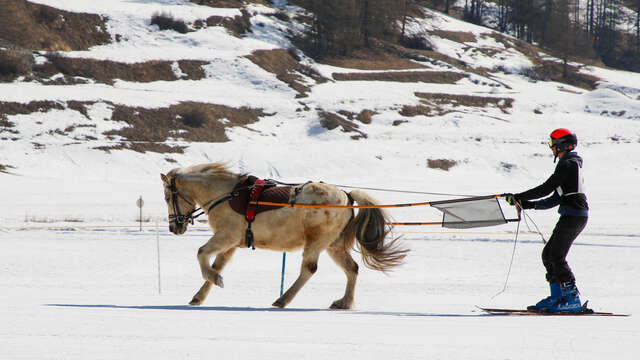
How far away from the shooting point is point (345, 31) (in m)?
71.7

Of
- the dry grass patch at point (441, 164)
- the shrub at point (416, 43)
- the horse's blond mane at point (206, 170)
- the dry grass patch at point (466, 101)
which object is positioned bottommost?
the dry grass patch at point (441, 164)

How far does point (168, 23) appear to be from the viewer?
2365 inches

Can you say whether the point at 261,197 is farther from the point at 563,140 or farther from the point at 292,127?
the point at 292,127

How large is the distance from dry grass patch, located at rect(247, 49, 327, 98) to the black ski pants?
47240mm

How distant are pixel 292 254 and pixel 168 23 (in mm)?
48472

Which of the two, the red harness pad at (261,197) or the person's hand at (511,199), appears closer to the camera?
the person's hand at (511,199)

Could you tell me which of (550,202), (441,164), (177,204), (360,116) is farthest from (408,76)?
(550,202)

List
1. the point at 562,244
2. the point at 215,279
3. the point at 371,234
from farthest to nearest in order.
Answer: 1. the point at 371,234
2. the point at 215,279
3. the point at 562,244

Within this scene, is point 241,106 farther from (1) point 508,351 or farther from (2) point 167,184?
(1) point 508,351

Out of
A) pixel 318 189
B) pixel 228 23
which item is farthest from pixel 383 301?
pixel 228 23

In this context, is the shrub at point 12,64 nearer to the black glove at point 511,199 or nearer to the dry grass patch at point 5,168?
the dry grass patch at point 5,168

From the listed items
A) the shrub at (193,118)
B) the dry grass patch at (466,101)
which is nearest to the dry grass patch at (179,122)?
the shrub at (193,118)

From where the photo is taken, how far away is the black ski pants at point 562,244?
689 cm

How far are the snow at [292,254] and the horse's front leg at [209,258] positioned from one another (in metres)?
0.35
